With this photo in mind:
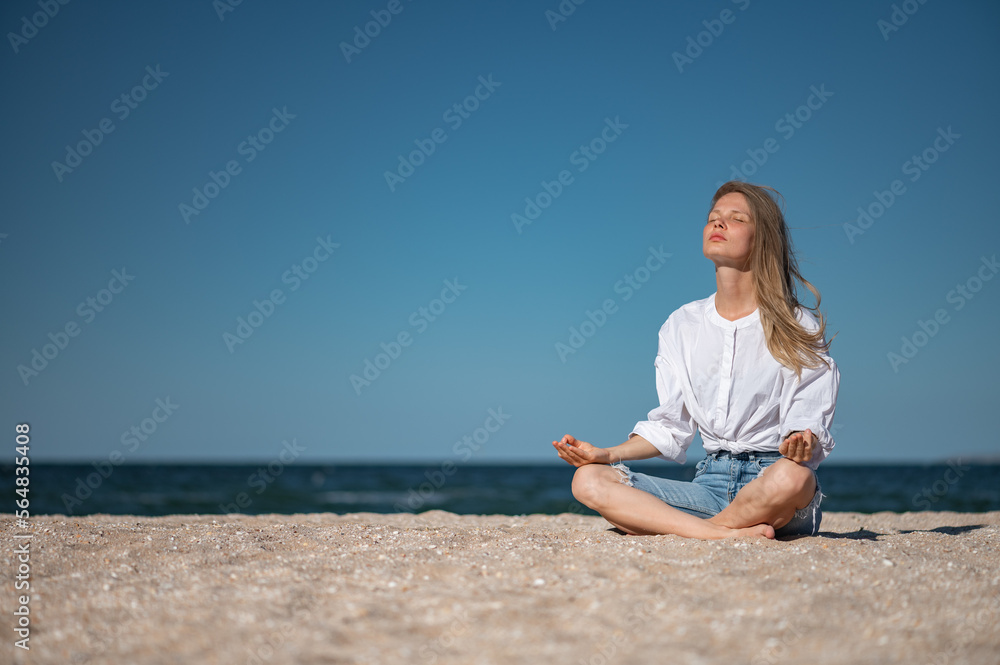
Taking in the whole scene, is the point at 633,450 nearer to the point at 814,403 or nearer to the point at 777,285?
the point at 814,403

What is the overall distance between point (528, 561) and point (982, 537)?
3083 millimetres

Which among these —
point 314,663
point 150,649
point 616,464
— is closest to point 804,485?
point 616,464

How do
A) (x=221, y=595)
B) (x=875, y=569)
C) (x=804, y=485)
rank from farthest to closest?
(x=804, y=485) < (x=875, y=569) < (x=221, y=595)

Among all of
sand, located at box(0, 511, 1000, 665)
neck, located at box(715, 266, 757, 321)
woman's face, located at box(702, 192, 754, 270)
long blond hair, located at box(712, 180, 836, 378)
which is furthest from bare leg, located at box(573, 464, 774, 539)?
woman's face, located at box(702, 192, 754, 270)

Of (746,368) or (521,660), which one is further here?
(746,368)

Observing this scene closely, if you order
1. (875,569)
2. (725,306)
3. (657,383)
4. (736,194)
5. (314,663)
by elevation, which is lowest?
(875,569)

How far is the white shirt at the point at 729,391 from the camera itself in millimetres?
3195

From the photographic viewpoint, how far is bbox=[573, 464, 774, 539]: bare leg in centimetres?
316

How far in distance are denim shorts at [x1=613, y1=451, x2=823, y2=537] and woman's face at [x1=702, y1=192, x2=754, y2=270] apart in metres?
1.06

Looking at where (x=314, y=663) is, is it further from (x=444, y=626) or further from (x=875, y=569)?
(x=875, y=569)

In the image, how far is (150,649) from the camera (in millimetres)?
1770

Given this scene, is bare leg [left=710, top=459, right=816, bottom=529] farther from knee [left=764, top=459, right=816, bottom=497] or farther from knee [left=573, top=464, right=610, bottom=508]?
knee [left=573, top=464, right=610, bottom=508]

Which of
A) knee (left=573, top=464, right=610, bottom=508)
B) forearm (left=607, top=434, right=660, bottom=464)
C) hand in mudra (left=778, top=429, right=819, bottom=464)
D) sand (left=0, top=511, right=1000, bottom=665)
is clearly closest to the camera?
sand (left=0, top=511, right=1000, bottom=665)

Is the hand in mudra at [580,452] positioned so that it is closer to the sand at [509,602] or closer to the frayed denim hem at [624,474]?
the frayed denim hem at [624,474]
